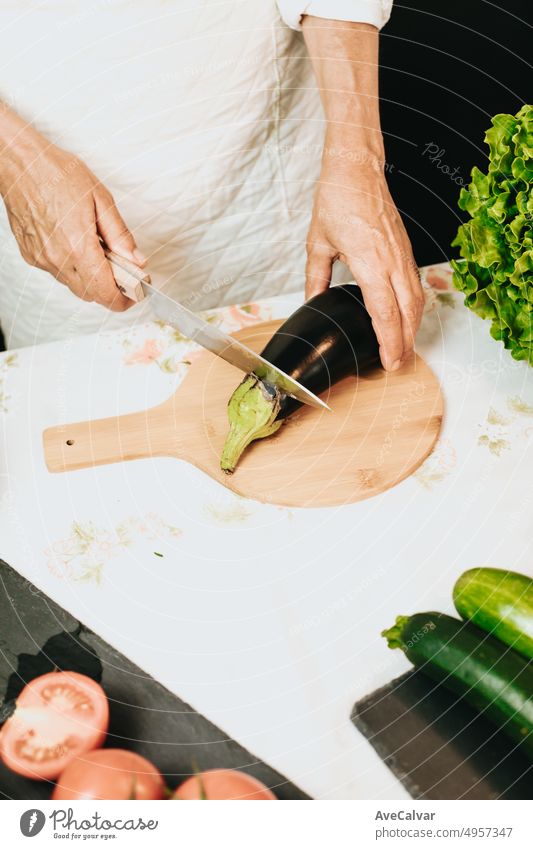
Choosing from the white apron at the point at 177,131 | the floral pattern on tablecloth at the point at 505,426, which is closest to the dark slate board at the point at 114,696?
the floral pattern on tablecloth at the point at 505,426

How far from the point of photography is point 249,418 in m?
0.93

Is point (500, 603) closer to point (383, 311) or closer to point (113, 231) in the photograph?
point (383, 311)

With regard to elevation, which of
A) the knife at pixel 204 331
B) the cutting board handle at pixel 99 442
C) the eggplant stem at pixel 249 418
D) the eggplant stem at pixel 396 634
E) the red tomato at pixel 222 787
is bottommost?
the red tomato at pixel 222 787

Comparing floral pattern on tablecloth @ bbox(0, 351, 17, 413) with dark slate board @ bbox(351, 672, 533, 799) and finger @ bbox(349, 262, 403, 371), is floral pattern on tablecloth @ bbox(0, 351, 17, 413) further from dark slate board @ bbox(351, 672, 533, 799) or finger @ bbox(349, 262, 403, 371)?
dark slate board @ bbox(351, 672, 533, 799)

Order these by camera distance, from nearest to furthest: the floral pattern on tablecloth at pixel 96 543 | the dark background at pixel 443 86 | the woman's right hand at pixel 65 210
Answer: the floral pattern on tablecloth at pixel 96 543
the woman's right hand at pixel 65 210
the dark background at pixel 443 86

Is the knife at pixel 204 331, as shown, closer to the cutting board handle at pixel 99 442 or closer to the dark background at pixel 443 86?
the cutting board handle at pixel 99 442

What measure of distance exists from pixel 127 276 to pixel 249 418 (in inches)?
9.4

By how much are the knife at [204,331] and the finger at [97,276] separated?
1 centimetres

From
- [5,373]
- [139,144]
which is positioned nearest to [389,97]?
[139,144]

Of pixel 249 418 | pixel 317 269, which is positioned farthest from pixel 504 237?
pixel 249 418

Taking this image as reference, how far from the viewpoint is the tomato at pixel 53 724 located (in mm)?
696

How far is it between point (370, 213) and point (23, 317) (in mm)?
641

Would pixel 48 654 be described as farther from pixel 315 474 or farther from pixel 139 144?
pixel 139 144

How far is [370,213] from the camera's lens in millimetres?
1039
